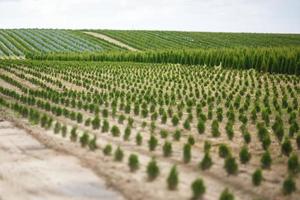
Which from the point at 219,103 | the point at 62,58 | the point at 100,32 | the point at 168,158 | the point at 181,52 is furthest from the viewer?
the point at 100,32

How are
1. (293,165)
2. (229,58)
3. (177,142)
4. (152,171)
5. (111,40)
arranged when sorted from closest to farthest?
(152,171) < (293,165) < (177,142) < (229,58) < (111,40)

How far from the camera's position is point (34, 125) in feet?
43.0

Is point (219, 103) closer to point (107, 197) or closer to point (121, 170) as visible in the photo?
point (121, 170)

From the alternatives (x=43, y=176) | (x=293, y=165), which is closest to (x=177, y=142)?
(x=293, y=165)

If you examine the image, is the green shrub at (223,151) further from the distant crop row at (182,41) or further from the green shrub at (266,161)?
the distant crop row at (182,41)

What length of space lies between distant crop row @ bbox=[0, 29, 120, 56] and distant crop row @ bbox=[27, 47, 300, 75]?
6549 mm

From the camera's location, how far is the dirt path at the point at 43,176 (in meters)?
7.65

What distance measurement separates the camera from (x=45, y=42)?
6169 cm

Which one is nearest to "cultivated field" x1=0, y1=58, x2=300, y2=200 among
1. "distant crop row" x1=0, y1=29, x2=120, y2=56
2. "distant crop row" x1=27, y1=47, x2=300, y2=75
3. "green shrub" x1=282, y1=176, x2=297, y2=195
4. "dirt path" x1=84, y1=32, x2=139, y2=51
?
"green shrub" x1=282, y1=176, x2=297, y2=195

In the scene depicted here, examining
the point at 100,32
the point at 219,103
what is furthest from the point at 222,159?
the point at 100,32

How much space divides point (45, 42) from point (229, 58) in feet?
112

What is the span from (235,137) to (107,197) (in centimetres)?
536

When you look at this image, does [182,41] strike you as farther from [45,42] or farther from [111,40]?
[45,42]

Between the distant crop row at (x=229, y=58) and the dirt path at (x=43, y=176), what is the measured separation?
2437cm
